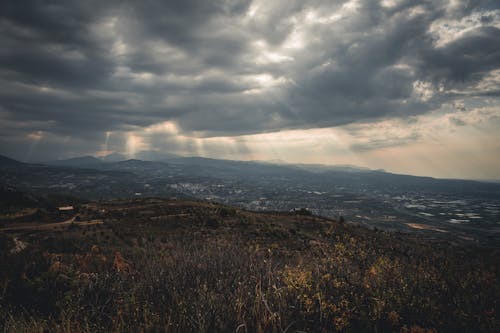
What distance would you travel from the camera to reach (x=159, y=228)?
987 inches

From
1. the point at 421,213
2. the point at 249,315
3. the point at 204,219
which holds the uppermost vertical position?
the point at 249,315

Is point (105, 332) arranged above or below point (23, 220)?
above

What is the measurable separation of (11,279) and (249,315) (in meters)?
6.41

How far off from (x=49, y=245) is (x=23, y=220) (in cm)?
2041

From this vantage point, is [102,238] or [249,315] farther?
[102,238]

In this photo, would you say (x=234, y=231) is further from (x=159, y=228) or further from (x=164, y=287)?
(x=164, y=287)

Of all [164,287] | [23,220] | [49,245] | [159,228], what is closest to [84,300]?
[164,287]

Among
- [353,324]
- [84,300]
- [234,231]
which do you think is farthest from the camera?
[234,231]

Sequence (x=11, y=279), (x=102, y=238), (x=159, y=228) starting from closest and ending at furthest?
(x=11, y=279) → (x=102, y=238) → (x=159, y=228)

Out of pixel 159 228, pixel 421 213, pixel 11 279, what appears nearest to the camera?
pixel 11 279

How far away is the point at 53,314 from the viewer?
16.5ft

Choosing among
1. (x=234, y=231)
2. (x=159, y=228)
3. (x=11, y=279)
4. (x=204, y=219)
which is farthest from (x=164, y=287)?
(x=204, y=219)

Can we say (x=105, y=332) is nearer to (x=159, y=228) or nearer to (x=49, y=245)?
(x=49, y=245)

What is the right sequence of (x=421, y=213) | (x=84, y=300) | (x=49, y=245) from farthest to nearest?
(x=421, y=213) < (x=49, y=245) < (x=84, y=300)
